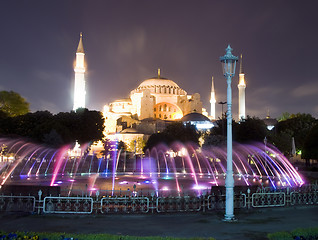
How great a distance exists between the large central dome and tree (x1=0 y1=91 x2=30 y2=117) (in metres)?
50.3

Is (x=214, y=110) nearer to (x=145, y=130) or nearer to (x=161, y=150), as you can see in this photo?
(x=145, y=130)

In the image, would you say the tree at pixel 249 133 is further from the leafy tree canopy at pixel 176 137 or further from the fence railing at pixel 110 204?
the fence railing at pixel 110 204

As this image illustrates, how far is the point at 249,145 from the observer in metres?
42.7

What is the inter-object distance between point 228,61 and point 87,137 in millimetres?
41919

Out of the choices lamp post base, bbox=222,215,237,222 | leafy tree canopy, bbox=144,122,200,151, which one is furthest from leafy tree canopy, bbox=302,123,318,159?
lamp post base, bbox=222,215,237,222

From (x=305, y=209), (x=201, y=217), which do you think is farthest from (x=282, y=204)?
(x=201, y=217)

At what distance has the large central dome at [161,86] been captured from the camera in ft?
369

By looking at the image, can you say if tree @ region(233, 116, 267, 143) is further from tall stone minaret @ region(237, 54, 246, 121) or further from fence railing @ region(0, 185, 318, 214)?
tall stone minaret @ region(237, 54, 246, 121)

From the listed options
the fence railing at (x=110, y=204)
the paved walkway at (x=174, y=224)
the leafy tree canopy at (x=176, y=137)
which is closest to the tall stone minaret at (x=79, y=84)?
the leafy tree canopy at (x=176, y=137)

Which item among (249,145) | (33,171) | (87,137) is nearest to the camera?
(33,171)

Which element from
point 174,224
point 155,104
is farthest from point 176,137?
point 155,104

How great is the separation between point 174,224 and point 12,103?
64.3m

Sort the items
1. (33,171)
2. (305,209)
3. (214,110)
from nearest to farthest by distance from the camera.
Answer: (305,209)
(33,171)
(214,110)

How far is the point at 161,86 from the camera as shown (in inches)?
4473
